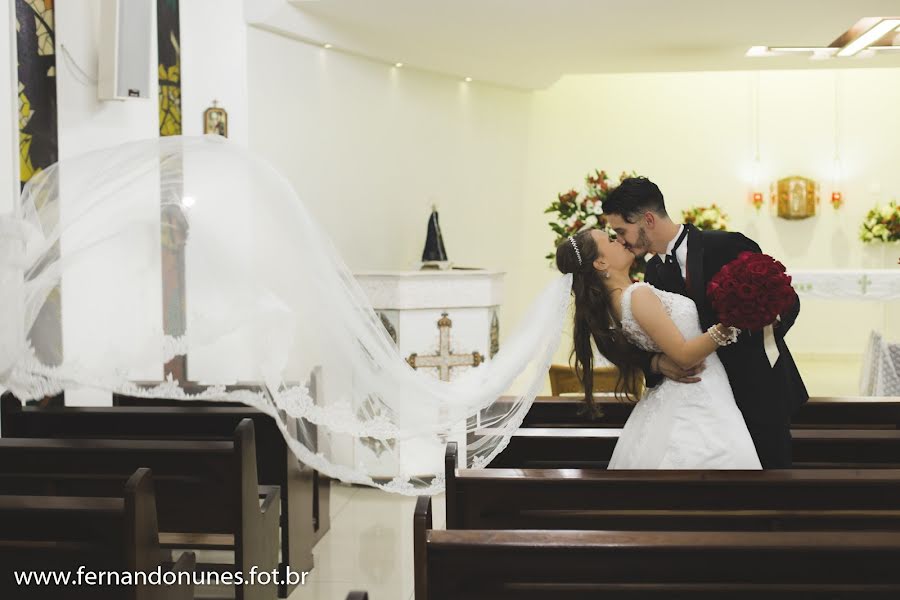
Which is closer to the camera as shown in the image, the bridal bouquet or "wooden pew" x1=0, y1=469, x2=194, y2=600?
"wooden pew" x1=0, y1=469, x2=194, y2=600

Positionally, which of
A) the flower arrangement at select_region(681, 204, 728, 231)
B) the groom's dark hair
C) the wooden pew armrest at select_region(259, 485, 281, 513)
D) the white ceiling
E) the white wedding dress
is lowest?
the wooden pew armrest at select_region(259, 485, 281, 513)

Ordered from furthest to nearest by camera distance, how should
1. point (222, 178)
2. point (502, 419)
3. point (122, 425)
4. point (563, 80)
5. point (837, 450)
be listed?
point (563, 80) → point (122, 425) → point (837, 450) → point (502, 419) → point (222, 178)

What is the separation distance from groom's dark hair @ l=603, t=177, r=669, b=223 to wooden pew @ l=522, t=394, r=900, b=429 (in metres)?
1.33

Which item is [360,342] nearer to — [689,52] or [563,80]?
[689,52]

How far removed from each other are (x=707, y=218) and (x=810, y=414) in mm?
5874

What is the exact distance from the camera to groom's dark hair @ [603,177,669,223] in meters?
3.30

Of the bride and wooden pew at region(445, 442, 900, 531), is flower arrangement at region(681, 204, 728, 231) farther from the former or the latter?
wooden pew at region(445, 442, 900, 531)

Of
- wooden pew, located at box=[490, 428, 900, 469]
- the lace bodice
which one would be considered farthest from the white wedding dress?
wooden pew, located at box=[490, 428, 900, 469]

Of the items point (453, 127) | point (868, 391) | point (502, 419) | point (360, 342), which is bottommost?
point (868, 391)

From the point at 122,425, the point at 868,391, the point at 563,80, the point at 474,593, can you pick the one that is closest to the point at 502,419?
the point at 474,593

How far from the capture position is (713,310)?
323cm

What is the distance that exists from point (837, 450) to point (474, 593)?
6.82ft

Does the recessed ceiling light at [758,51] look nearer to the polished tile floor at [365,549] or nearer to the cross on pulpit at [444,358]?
the cross on pulpit at [444,358]

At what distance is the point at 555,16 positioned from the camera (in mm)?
7984
